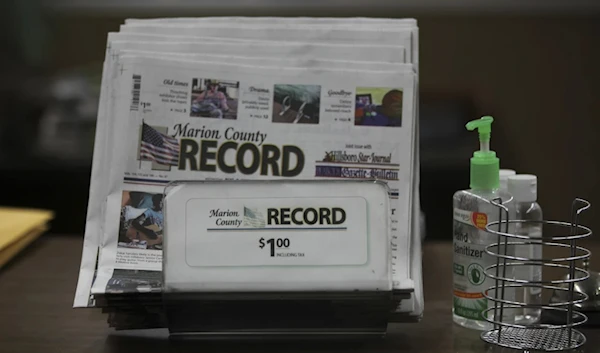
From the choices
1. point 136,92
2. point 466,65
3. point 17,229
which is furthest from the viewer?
point 466,65

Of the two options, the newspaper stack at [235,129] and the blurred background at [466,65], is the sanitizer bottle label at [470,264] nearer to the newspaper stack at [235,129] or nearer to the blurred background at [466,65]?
the newspaper stack at [235,129]

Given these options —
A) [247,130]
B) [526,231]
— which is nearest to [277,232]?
[247,130]

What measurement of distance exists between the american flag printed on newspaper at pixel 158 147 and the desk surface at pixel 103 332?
13 centimetres

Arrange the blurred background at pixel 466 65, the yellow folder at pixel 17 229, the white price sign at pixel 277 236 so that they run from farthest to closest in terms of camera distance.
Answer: the blurred background at pixel 466 65 → the yellow folder at pixel 17 229 → the white price sign at pixel 277 236

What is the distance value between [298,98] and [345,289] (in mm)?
183

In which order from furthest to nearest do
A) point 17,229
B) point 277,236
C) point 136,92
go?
point 17,229, point 136,92, point 277,236

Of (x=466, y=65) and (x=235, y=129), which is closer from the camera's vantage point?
(x=235, y=129)

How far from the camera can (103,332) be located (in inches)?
24.7

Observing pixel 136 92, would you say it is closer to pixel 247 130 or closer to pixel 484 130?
pixel 247 130

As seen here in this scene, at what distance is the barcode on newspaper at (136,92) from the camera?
663mm

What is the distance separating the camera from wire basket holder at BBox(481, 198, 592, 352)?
579mm

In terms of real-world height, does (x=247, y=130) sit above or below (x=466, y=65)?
below

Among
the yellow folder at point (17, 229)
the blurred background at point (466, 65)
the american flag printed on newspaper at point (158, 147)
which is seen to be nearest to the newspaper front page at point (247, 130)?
the american flag printed on newspaper at point (158, 147)

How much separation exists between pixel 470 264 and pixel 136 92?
300 millimetres
